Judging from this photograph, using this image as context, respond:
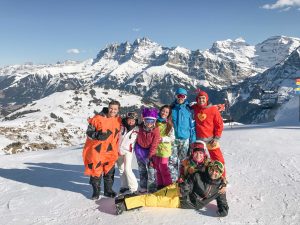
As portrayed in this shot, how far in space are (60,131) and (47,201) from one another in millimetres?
102531

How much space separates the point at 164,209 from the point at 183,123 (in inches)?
94.9

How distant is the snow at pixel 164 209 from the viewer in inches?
307

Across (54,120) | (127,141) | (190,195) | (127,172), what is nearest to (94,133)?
(127,141)

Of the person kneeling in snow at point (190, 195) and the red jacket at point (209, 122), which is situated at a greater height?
the red jacket at point (209, 122)

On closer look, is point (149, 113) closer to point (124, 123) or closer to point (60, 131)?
point (124, 123)

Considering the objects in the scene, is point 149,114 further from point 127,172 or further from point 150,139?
point 127,172

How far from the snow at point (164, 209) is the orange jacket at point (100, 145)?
847 millimetres

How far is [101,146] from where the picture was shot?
30.0 feet

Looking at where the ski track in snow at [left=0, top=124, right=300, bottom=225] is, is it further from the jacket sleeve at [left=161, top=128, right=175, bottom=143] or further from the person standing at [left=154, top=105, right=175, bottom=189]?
the jacket sleeve at [left=161, top=128, right=175, bottom=143]

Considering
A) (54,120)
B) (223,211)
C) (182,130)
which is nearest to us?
(223,211)

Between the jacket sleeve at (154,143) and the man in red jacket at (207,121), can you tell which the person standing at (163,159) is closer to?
the jacket sleeve at (154,143)

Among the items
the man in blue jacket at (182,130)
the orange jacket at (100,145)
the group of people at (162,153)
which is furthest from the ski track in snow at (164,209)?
the man in blue jacket at (182,130)

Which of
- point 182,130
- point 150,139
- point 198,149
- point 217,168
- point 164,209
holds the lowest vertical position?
point 164,209

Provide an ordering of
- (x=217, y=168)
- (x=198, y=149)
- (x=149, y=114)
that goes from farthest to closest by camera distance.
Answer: (x=149, y=114), (x=198, y=149), (x=217, y=168)
